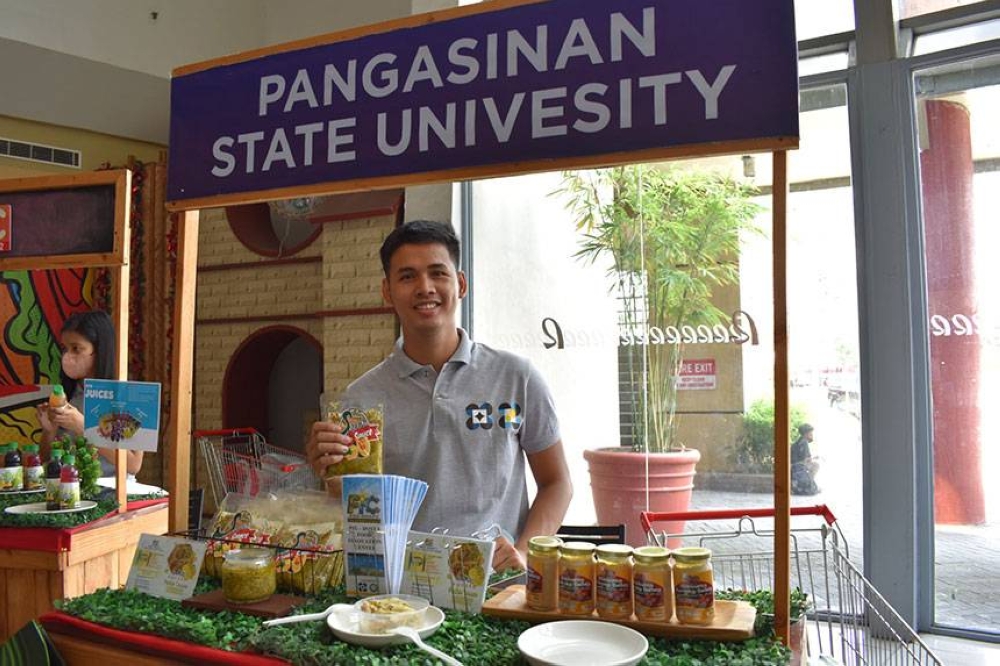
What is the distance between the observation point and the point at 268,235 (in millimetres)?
7348

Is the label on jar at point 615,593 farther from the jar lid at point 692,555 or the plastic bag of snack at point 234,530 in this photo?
the plastic bag of snack at point 234,530

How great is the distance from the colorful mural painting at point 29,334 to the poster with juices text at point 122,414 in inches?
198

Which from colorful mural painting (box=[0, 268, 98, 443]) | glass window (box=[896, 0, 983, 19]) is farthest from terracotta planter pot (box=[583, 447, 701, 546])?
colorful mural painting (box=[0, 268, 98, 443])

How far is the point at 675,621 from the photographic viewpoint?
4.89 ft

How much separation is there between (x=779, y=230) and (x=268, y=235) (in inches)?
258

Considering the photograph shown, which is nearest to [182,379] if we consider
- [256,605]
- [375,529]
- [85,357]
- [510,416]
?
[256,605]

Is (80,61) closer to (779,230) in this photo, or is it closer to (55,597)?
(55,597)

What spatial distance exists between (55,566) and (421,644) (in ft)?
7.44

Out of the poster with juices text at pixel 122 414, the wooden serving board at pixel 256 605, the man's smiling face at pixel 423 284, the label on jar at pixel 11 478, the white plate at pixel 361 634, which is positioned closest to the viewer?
the white plate at pixel 361 634

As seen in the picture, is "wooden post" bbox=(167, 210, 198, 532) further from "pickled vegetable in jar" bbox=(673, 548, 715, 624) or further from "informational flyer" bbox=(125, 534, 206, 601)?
"pickled vegetable in jar" bbox=(673, 548, 715, 624)

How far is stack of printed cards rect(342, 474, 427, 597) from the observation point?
1.66 m

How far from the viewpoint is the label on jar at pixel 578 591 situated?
1551 mm

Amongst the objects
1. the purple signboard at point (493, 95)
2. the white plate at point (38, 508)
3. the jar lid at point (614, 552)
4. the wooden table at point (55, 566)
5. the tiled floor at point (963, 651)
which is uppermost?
the purple signboard at point (493, 95)

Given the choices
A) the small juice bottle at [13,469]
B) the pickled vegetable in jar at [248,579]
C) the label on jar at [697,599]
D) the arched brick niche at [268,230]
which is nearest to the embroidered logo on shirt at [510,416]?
the pickled vegetable in jar at [248,579]
